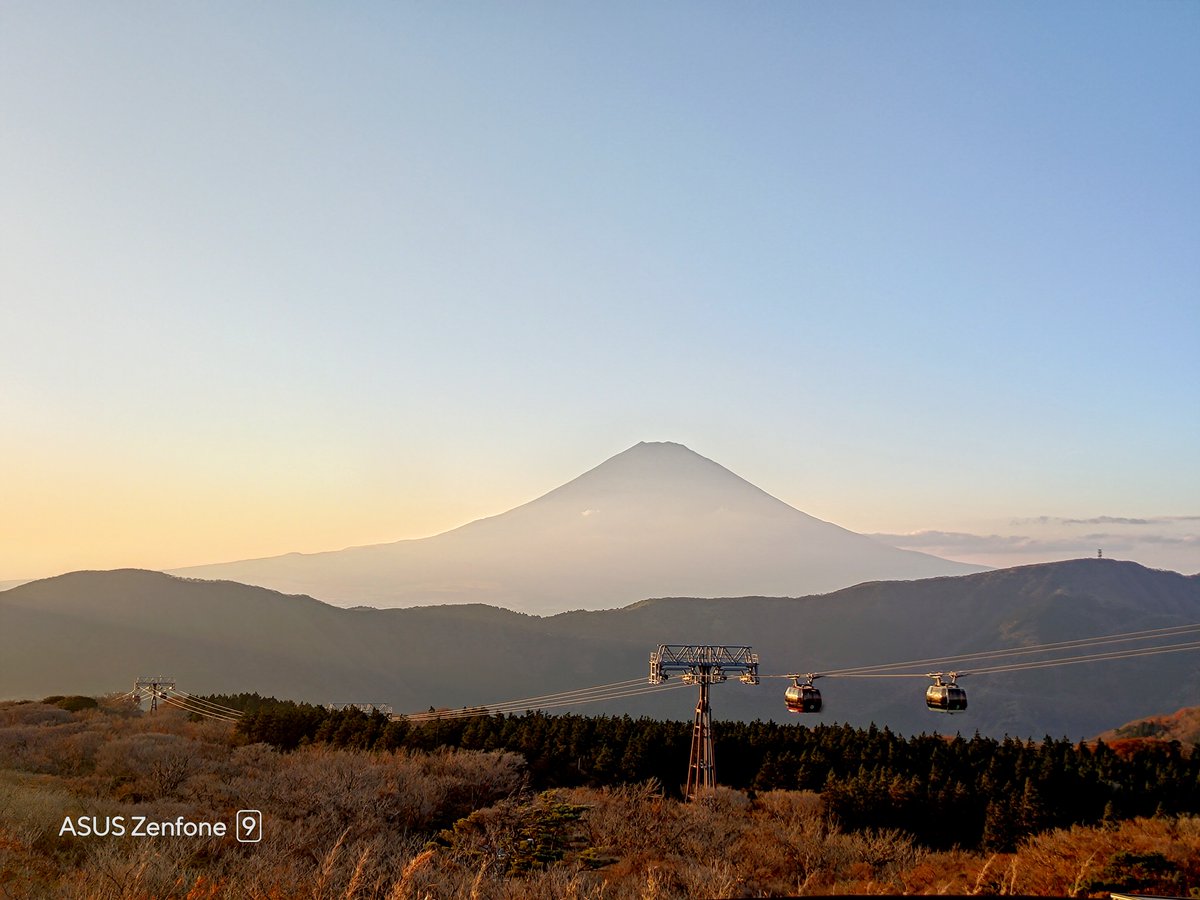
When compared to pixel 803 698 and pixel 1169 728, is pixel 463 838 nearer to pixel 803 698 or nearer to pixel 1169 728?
pixel 803 698

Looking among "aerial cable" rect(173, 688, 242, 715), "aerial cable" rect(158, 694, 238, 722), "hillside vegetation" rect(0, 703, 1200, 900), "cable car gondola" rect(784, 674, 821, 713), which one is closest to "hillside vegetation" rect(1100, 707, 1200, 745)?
"hillside vegetation" rect(0, 703, 1200, 900)

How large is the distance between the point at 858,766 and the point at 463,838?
1465 inches

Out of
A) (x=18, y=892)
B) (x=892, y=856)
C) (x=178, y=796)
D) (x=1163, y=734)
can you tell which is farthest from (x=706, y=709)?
(x=1163, y=734)

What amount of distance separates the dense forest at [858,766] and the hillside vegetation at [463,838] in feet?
1.78

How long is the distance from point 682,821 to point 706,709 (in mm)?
8626

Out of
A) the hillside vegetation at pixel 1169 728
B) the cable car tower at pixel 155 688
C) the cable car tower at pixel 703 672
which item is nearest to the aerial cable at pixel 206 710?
the cable car tower at pixel 155 688

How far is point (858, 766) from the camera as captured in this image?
176 feet

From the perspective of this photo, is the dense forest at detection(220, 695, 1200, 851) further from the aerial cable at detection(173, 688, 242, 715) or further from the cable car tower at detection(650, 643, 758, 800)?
the aerial cable at detection(173, 688, 242, 715)

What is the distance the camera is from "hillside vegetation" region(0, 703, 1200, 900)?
1512cm

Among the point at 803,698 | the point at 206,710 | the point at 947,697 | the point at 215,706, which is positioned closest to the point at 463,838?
the point at 803,698

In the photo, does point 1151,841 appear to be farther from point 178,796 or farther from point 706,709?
point 178,796

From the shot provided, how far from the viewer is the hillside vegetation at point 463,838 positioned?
1512cm

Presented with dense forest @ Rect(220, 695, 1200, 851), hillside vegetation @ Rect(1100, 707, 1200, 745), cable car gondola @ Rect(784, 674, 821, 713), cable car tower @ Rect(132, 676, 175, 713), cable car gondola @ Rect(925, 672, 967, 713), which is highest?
cable car gondola @ Rect(925, 672, 967, 713)

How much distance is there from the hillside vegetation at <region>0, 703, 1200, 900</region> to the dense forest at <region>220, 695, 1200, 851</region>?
54 centimetres
